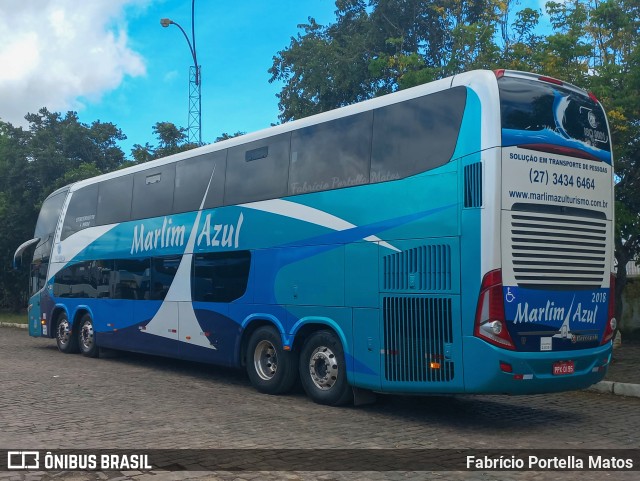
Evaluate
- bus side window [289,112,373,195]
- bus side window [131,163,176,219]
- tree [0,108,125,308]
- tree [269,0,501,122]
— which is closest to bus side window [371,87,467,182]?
bus side window [289,112,373,195]

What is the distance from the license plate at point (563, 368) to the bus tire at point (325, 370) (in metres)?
2.71

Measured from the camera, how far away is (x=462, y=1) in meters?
22.4

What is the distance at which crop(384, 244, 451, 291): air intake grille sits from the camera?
8391mm

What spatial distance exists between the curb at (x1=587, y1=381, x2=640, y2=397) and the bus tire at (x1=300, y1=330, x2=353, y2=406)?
434 cm

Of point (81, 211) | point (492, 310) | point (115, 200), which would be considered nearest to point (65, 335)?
point (81, 211)

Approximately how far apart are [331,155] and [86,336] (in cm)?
938

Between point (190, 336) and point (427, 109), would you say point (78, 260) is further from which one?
point (427, 109)

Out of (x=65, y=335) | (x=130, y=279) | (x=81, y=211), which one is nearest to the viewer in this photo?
(x=130, y=279)

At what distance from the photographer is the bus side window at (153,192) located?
1364cm

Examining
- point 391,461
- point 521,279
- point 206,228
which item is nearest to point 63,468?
point 391,461

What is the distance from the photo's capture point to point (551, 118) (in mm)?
8641

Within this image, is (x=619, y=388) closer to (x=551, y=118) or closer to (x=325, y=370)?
(x=325, y=370)

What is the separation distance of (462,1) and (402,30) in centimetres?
239

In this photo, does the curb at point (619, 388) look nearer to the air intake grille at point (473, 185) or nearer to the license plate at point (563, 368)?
the license plate at point (563, 368)
